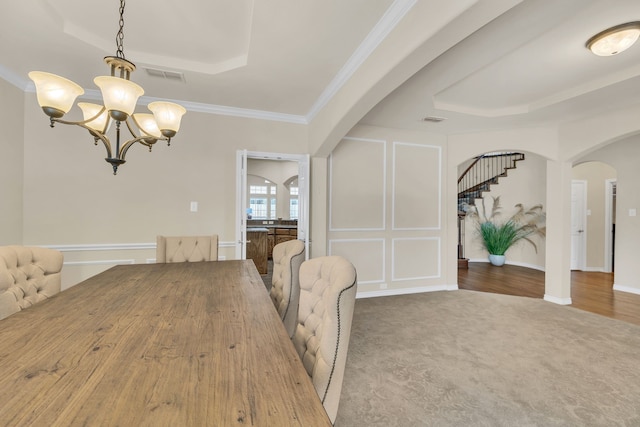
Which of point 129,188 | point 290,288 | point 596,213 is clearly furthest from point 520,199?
point 129,188

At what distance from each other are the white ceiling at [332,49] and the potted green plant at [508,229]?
334 cm

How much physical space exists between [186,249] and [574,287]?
5.81 meters

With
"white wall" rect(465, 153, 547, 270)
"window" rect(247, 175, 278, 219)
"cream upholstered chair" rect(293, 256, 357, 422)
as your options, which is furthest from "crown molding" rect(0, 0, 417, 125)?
"white wall" rect(465, 153, 547, 270)

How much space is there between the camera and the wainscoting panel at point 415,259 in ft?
14.7

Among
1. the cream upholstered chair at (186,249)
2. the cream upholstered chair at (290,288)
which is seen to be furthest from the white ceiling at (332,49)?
the cream upholstered chair at (186,249)

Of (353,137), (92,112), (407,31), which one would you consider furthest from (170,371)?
(353,137)

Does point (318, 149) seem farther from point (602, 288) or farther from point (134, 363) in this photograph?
point (602, 288)

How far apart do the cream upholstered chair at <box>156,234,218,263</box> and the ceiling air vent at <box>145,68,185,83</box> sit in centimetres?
157

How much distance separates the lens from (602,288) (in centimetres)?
471

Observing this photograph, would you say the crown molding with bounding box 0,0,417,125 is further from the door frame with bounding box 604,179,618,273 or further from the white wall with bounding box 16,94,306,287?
the door frame with bounding box 604,179,618,273

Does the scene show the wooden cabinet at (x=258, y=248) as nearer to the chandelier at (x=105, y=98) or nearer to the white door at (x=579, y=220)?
the chandelier at (x=105, y=98)

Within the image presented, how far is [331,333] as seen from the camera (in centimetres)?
104

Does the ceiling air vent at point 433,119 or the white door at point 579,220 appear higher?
the ceiling air vent at point 433,119

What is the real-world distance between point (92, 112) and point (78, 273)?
2.29 meters
